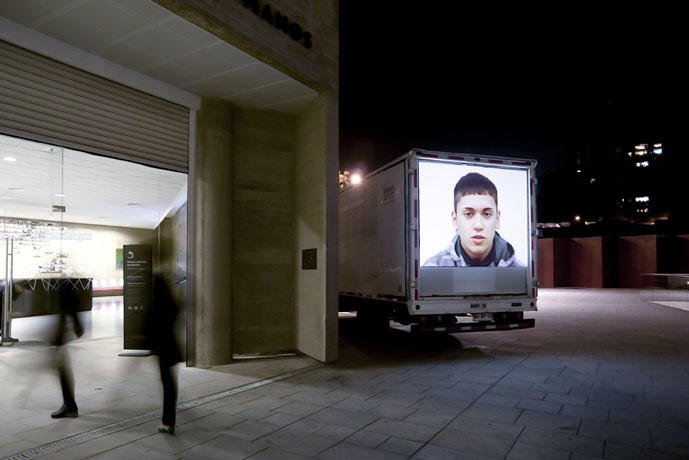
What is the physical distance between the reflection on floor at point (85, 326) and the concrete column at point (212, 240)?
15.4 ft

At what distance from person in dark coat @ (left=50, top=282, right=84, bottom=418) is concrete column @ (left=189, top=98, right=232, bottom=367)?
102 inches

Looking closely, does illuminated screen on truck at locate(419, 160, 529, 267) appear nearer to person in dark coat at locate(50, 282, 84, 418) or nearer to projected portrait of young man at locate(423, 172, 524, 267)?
projected portrait of young man at locate(423, 172, 524, 267)

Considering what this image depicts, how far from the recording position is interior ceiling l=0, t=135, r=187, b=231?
933 centimetres

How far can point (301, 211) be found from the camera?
331 inches

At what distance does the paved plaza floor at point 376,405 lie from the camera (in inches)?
154

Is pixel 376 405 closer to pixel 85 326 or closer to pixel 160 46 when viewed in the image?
pixel 160 46

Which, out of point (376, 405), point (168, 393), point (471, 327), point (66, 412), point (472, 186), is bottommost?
point (376, 405)

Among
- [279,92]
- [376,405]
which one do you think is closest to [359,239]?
[279,92]

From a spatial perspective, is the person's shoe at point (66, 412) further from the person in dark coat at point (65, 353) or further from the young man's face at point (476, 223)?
the young man's face at point (476, 223)

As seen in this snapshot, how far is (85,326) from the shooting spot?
40.7 feet

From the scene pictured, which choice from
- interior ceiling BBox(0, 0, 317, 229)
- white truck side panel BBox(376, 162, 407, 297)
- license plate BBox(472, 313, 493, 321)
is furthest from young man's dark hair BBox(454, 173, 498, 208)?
interior ceiling BBox(0, 0, 317, 229)

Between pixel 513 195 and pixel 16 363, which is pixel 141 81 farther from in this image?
pixel 513 195

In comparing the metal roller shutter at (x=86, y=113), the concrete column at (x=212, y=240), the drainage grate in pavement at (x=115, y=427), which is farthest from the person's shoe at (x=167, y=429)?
the metal roller shutter at (x=86, y=113)

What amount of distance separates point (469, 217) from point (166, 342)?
5865mm
